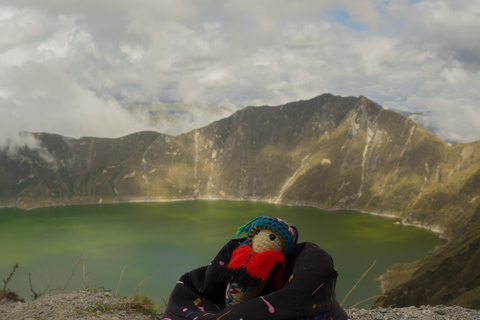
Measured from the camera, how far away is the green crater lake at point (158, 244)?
4472cm

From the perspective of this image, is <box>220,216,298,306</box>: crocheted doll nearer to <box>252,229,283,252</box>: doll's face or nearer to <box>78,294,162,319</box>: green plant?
<box>252,229,283,252</box>: doll's face

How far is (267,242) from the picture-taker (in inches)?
126

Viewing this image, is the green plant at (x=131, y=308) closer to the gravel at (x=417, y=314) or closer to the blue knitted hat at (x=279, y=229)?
the blue knitted hat at (x=279, y=229)

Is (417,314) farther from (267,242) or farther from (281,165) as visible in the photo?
(281,165)

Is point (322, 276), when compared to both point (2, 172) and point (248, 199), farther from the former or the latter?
point (2, 172)

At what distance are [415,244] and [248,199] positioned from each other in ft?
279

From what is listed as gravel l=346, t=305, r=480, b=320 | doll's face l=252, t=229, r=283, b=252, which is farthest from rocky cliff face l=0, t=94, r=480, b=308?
doll's face l=252, t=229, r=283, b=252

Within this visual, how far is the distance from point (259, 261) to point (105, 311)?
2.40 m

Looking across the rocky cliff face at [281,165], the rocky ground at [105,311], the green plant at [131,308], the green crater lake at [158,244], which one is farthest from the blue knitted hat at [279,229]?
the rocky cliff face at [281,165]

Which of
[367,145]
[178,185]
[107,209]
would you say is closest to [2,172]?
[107,209]

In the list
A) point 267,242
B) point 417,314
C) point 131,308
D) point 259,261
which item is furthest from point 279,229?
point 417,314

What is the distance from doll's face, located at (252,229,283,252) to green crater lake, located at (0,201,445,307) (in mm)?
31020

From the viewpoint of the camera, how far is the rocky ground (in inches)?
162

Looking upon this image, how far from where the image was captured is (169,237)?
73.1 m
